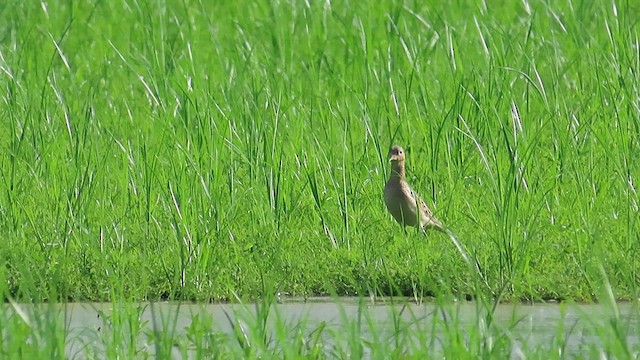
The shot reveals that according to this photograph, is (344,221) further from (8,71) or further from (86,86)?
(86,86)

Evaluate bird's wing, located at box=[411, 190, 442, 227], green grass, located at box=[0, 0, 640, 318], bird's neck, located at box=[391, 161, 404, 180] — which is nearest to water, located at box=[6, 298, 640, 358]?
green grass, located at box=[0, 0, 640, 318]

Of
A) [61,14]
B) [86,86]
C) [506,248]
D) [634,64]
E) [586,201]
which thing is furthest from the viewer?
[61,14]

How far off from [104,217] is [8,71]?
1206mm

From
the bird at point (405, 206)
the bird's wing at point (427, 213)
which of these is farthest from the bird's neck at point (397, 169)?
the bird's wing at point (427, 213)

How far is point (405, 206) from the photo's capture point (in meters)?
6.71

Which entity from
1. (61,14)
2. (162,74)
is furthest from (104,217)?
(61,14)

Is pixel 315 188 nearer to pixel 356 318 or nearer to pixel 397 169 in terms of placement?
pixel 397 169

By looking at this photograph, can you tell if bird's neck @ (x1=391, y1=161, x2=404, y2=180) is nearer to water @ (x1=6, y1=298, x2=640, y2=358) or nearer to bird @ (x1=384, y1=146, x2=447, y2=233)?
bird @ (x1=384, y1=146, x2=447, y2=233)

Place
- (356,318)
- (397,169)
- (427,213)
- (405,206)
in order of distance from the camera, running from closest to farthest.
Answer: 1. (356,318)
2. (405,206)
3. (427,213)
4. (397,169)

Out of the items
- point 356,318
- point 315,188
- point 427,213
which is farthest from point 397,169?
point 356,318

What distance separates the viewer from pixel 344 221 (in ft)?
21.9

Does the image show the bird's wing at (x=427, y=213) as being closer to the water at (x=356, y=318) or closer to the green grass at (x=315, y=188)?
the green grass at (x=315, y=188)

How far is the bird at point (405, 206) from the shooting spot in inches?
263

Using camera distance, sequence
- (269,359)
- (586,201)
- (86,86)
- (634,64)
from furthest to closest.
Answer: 1. (86,86)
2. (634,64)
3. (586,201)
4. (269,359)
